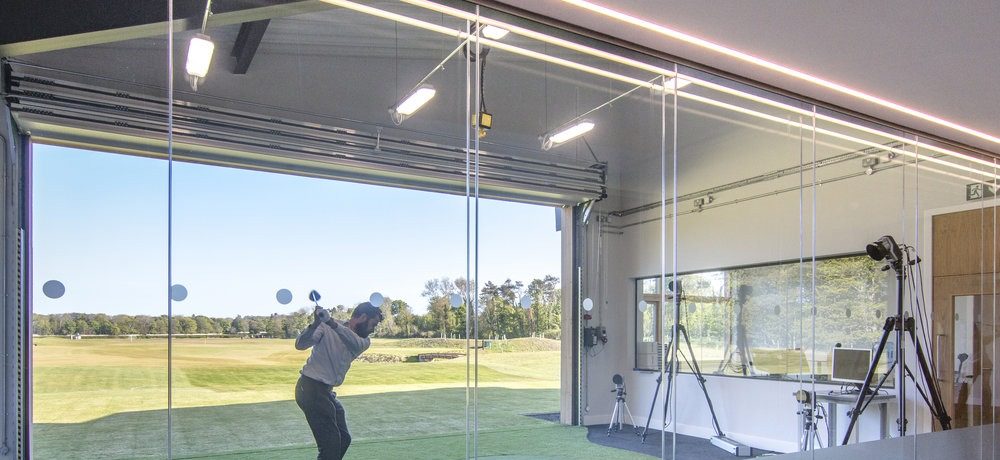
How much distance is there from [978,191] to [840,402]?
8.86 ft

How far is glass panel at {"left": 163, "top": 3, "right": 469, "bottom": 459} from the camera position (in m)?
2.81

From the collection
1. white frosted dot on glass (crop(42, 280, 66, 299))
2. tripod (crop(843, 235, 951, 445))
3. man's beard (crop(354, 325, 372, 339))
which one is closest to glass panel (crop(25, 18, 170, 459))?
white frosted dot on glass (crop(42, 280, 66, 299))

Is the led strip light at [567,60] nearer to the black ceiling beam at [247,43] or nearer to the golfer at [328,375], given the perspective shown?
the black ceiling beam at [247,43]

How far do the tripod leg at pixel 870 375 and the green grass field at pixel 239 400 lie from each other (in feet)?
11.4

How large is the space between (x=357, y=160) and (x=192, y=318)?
3.47ft

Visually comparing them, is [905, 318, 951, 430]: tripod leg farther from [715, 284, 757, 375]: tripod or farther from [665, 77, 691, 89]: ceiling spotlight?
[665, 77, 691, 89]: ceiling spotlight

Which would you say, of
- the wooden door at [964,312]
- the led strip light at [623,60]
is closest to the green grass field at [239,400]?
the led strip light at [623,60]

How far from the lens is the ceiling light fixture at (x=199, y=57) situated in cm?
287

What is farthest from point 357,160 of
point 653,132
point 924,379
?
point 924,379

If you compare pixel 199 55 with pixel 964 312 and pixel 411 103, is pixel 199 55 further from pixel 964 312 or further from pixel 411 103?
pixel 964 312

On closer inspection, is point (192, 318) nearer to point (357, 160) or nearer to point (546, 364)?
point (357, 160)

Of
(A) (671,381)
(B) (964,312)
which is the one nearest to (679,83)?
(A) (671,381)

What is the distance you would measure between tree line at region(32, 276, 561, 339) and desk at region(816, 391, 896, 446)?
3.02 meters

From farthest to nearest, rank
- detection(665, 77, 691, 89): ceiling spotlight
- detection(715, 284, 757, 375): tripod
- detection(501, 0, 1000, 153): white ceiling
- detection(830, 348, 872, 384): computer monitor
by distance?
detection(830, 348, 872, 384): computer monitor
detection(715, 284, 757, 375): tripod
detection(665, 77, 691, 89): ceiling spotlight
detection(501, 0, 1000, 153): white ceiling
